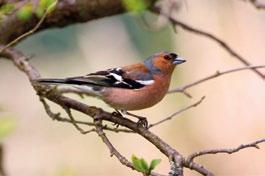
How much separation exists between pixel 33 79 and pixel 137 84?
31.2 inches

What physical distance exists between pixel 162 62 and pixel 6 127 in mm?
1917

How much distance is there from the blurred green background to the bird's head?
3358 millimetres

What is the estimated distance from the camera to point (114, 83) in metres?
3.20

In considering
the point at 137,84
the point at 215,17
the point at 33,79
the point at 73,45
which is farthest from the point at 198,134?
the point at 33,79

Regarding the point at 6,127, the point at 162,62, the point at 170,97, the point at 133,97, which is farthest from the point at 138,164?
the point at 170,97

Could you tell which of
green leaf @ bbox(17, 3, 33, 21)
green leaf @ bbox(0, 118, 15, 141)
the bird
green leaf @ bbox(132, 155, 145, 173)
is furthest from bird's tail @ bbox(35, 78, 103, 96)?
green leaf @ bbox(0, 118, 15, 141)

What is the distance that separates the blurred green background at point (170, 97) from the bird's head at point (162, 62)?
336cm

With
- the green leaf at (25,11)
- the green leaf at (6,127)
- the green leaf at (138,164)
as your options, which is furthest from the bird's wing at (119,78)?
the green leaf at (6,127)

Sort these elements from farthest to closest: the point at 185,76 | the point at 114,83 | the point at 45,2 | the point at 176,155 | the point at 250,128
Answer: the point at 185,76
the point at 250,128
the point at 114,83
the point at 45,2
the point at 176,155

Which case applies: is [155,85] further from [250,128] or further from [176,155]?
[250,128]

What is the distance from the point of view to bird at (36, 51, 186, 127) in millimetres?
3062

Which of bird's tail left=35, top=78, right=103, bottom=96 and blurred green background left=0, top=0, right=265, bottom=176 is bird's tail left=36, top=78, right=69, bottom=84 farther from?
blurred green background left=0, top=0, right=265, bottom=176

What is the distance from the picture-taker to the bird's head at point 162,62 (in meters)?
3.45

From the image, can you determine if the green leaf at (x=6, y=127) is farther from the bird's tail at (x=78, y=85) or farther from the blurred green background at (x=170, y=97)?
the blurred green background at (x=170, y=97)
